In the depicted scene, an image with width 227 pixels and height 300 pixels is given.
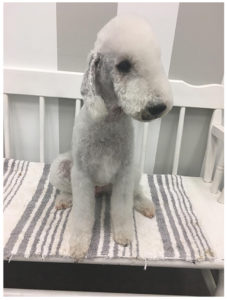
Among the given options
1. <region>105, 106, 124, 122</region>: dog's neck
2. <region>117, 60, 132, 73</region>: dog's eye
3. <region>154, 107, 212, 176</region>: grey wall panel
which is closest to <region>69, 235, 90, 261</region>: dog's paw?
<region>105, 106, 124, 122</region>: dog's neck

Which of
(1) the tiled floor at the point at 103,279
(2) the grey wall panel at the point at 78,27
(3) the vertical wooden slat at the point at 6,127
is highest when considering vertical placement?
(2) the grey wall panel at the point at 78,27

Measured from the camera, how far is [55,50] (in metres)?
1.04

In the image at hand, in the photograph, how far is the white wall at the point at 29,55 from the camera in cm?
99

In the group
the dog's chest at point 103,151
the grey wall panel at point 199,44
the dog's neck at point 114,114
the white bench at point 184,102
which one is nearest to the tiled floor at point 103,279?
the white bench at point 184,102

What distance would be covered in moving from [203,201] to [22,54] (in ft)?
2.89

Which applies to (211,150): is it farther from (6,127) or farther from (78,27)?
(6,127)

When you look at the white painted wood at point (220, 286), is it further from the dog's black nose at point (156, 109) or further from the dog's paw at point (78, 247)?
the dog's black nose at point (156, 109)

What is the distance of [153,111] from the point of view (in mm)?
590

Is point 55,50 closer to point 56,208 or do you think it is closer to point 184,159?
point 56,208

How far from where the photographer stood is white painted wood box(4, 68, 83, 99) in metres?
1.03

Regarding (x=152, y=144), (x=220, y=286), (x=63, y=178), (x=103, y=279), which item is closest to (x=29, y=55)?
(x=63, y=178)

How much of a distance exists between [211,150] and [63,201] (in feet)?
2.01

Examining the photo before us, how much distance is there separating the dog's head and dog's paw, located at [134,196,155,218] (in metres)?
0.43

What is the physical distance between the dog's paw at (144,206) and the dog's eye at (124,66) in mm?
509
